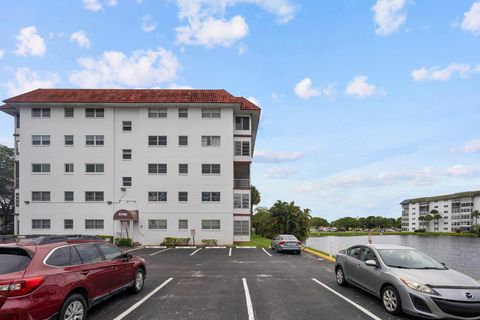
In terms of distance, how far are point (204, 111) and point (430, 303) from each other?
28924 millimetres

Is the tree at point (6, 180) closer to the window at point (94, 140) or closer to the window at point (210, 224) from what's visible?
the window at point (94, 140)

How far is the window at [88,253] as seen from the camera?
6.92 meters

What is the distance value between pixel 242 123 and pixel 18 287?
100ft

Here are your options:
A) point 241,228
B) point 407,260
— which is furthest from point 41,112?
point 407,260

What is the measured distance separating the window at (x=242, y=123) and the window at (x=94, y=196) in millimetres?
15014

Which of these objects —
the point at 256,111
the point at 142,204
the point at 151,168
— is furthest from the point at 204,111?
the point at 142,204

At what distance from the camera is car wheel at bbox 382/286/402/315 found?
705 centimetres

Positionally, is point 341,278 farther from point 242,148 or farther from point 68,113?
point 68,113

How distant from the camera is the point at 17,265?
17.9ft

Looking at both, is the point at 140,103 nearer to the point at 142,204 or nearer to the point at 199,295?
the point at 142,204

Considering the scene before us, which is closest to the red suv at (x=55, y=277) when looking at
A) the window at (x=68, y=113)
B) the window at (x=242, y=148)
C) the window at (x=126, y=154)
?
the window at (x=126, y=154)

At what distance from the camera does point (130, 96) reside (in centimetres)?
3397

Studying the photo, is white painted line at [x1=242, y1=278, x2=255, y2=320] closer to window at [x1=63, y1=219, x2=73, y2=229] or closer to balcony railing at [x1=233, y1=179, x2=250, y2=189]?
balcony railing at [x1=233, y1=179, x2=250, y2=189]

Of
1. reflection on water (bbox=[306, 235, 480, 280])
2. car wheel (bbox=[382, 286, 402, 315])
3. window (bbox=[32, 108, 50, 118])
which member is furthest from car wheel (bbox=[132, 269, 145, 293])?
window (bbox=[32, 108, 50, 118])
